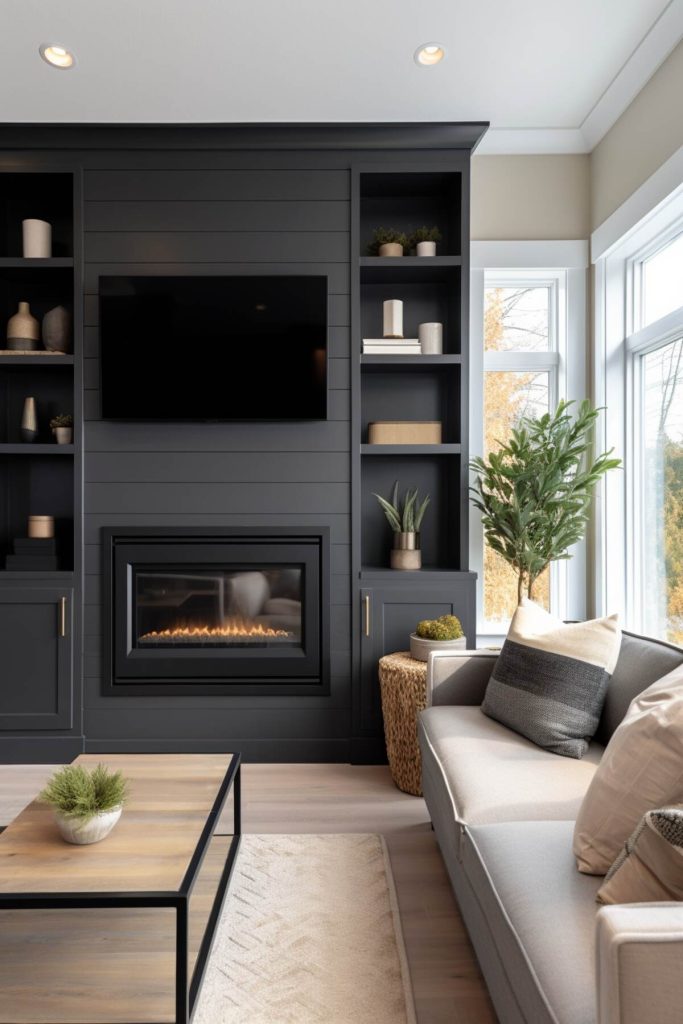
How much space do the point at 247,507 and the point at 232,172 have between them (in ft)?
5.11

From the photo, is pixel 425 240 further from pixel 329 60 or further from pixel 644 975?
pixel 644 975

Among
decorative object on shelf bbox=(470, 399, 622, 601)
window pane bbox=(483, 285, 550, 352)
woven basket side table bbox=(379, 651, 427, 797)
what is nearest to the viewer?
woven basket side table bbox=(379, 651, 427, 797)

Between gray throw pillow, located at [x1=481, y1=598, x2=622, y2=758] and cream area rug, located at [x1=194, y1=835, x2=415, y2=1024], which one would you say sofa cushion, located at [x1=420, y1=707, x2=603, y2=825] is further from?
cream area rug, located at [x1=194, y1=835, x2=415, y2=1024]

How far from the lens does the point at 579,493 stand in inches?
128

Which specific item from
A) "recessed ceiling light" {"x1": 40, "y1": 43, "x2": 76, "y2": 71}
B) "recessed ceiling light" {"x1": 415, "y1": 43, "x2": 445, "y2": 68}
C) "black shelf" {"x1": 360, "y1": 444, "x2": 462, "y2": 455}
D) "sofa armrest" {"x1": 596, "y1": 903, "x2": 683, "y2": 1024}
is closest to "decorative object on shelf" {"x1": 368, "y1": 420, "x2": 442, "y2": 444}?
"black shelf" {"x1": 360, "y1": 444, "x2": 462, "y2": 455}

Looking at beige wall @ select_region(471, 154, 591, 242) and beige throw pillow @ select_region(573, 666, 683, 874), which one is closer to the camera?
beige throw pillow @ select_region(573, 666, 683, 874)

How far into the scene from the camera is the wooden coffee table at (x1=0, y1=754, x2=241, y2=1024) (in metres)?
1.41

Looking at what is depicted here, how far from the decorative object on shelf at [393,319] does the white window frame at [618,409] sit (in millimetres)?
Answer: 1002

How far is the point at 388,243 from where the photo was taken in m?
3.28

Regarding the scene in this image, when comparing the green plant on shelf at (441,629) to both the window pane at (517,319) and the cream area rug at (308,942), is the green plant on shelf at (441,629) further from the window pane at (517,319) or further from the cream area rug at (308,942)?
the window pane at (517,319)

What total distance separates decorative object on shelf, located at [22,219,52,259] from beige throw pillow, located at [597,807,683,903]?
3.33m

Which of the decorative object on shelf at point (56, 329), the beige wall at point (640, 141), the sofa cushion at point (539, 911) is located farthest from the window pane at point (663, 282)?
the decorative object on shelf at point (56, 329)

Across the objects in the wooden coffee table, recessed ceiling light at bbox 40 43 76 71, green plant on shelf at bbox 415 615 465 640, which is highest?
recessed ceiling light at bbox 40 43 76 71

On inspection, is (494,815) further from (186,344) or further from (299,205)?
(299,205)
